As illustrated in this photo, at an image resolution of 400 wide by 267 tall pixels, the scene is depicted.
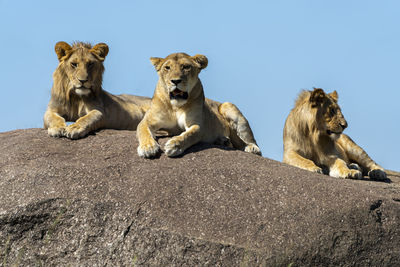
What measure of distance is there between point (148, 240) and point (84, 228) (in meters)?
0.69

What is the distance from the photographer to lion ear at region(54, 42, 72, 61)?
905 cm

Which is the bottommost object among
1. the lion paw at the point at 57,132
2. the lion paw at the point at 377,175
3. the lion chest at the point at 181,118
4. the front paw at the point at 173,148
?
the lion paw at the point at 377,175

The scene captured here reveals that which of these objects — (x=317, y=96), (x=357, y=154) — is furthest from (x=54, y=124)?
(x=357, y=154)

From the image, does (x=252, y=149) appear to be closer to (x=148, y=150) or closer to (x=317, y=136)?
(x=317, y=136)

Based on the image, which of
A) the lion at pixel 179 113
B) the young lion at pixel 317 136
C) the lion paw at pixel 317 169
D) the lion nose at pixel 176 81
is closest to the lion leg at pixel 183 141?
the lion at pixel 179 113

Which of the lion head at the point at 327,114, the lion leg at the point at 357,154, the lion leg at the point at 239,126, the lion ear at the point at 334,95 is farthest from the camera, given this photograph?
the lion leg at the point at 357,154

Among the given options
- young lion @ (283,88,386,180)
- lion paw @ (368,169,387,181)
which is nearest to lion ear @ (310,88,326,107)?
young lion @ (283,88,386,180)

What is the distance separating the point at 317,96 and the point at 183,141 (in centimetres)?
253

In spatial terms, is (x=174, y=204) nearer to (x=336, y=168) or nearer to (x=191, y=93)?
(x=191, y=93)

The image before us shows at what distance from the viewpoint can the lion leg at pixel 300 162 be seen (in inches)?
359

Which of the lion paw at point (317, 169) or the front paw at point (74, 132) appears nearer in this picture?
the front paw at point (74, 132)

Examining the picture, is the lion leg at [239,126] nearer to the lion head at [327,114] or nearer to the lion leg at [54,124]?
the lion head at [327,114]

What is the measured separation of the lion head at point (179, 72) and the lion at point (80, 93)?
113 cm

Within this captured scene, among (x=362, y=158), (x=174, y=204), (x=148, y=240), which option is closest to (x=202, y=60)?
(x=174, y=204)
